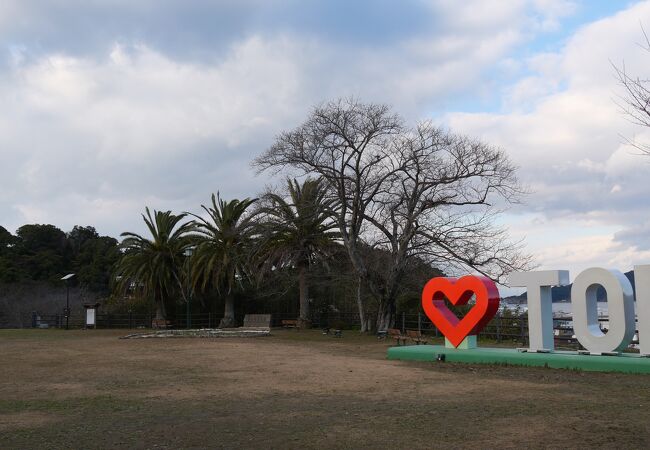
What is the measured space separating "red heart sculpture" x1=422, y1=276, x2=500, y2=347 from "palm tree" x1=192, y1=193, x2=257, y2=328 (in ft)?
56.0

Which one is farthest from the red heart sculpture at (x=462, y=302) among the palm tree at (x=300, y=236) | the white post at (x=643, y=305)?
the palm tree at (x=300, y=236)

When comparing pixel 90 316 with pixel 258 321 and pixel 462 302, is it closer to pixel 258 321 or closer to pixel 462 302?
pixel 258 321

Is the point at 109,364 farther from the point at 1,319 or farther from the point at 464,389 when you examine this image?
the point at 1,319

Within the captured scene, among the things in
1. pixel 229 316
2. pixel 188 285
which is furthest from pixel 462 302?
pixel 229 316

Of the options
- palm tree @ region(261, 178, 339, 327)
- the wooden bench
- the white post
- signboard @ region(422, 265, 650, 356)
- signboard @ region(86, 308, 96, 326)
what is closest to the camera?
the white post

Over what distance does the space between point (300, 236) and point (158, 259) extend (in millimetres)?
9872

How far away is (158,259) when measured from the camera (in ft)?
126

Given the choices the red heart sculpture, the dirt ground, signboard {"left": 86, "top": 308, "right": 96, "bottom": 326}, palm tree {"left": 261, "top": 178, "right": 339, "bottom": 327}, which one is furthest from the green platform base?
signboard {"left": 86, "top": 308, "right": 96, "bottom": 326}

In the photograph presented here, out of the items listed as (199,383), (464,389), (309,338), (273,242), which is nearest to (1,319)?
(273,242)

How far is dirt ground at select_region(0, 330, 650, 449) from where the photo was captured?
7473 millimetres

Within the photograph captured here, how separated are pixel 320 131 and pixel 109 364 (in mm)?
15072

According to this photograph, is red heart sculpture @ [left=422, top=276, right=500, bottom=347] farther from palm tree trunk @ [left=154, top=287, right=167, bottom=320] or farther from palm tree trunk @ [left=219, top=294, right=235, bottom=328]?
palm tree trunk @ [left=154, top=287, right=167, bottom=320]

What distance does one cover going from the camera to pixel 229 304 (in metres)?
39.3

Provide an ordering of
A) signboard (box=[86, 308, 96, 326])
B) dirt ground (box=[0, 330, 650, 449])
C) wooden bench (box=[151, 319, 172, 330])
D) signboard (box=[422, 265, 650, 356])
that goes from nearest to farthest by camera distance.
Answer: dirt ground (box=[0, 330, 650, 449]), signboard (box=[422, 265, 650, 356]), wooden bench (box=[151, 319, 172, 330]), signboard (box=[86, 308, 96, 326])
